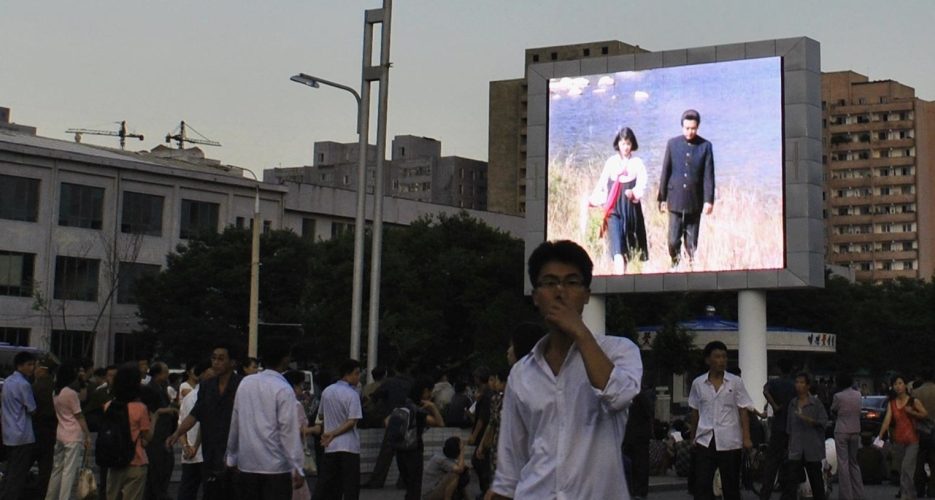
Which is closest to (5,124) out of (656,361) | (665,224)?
(656,361)

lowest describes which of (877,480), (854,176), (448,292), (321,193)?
(877,480)

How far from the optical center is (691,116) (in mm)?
35500

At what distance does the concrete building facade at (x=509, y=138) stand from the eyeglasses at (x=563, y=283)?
117754 millimetres

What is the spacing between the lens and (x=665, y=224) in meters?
35.6

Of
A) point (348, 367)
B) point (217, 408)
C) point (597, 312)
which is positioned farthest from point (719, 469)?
point (597, 312)

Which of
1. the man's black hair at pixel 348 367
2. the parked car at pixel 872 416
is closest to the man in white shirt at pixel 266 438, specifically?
the man's black hair at pixel 348 367

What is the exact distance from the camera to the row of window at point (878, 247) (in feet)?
458

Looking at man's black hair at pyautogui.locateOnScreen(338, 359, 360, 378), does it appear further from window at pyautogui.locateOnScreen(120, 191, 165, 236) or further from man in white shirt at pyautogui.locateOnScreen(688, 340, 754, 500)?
window at pyautogui.locateOnScreen(120, 191, 165, 236)

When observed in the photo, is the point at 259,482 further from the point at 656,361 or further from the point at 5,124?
the point at 5,124

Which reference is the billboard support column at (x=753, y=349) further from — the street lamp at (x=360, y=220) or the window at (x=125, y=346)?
the window at (x=125, y=346)

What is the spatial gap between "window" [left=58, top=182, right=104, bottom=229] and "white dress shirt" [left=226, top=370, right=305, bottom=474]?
61366 millimetres

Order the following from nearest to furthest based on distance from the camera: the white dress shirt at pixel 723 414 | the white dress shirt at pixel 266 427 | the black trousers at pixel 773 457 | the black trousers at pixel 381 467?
the white dress shirt at pixel 266 427
the white dress shirt at pixel 723 414
the black trousers at pixel 773 457
the black trousers at pixel 381 467

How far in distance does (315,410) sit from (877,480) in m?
9.61

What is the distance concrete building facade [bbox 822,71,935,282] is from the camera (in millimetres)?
137250
